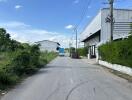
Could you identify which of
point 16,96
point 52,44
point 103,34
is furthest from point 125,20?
point 52,44

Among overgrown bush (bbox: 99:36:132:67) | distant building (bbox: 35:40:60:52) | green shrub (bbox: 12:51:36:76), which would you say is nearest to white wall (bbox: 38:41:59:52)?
distant building (bbox: 35:40:60:52)

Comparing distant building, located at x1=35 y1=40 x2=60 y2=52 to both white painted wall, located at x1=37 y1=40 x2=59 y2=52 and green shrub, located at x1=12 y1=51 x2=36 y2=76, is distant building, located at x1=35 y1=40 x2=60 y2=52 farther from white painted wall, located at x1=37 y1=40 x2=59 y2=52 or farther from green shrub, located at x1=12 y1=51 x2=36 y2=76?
green shrub, located at x1=12 y1=51 x2=36 y2=76

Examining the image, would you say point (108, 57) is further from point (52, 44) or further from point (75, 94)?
point (52, 44)

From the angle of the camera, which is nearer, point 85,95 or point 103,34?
point 85,95

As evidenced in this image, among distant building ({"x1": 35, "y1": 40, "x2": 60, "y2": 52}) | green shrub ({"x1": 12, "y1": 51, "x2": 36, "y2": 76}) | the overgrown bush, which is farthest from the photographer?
distant building ({"x1": 35, "y1": 40, "x2": 60, "y2": 52})

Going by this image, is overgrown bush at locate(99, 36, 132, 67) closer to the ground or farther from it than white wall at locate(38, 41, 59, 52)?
closer to the ground

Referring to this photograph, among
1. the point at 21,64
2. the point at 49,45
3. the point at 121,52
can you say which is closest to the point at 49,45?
the point at 49,45

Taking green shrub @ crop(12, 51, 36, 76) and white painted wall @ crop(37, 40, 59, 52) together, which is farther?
white painted wall @ crop(37, 40, 59, 52)

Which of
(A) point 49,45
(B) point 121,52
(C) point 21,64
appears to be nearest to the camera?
(C) point 21,64

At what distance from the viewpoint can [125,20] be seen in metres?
63.2

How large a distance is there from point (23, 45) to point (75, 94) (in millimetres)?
21953

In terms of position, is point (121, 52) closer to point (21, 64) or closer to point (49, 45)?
point (21, 64)

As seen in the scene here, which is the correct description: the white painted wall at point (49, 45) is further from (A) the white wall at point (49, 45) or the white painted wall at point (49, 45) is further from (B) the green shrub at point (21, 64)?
(B) the green shrub at point (21, 64)

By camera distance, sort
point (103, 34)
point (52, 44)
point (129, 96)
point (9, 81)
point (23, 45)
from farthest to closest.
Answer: point (52, 44)
point (103, 34)
point (23, 45)
point (9, 81)
point (129, 96)
